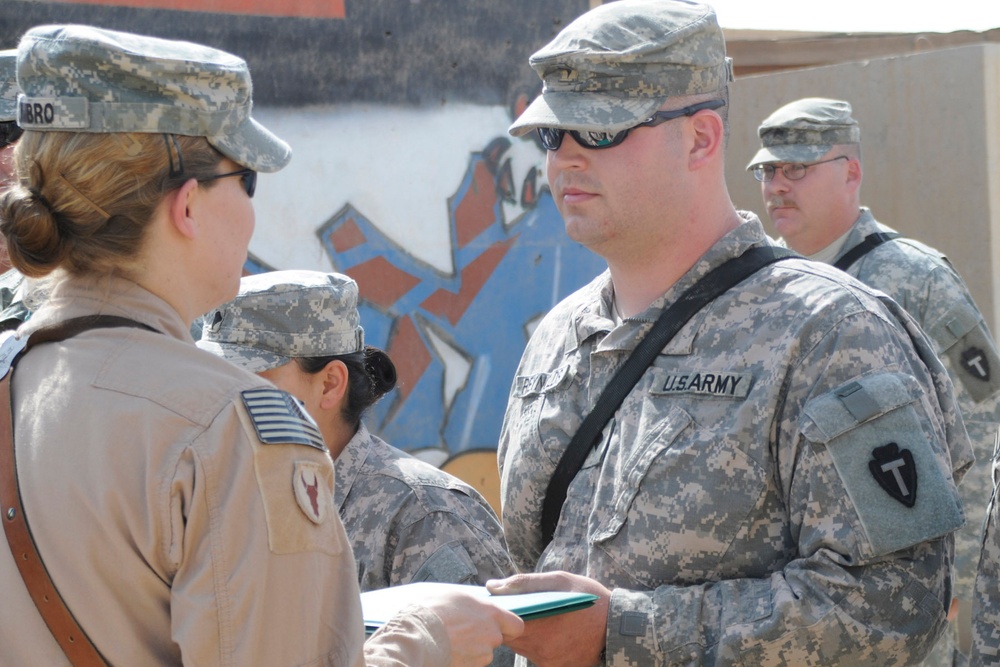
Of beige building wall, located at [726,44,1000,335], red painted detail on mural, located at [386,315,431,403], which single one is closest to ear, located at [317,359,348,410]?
red painted detail on mural, located at [386,315,431,403]

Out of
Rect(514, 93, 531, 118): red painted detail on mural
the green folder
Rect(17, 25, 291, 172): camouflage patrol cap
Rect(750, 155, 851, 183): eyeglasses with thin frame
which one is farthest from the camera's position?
Rect(514, 93, 531, 118): red painted detail on mural

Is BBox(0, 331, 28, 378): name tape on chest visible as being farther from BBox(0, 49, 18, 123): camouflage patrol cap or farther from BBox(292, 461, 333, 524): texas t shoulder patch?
BBox(0, 49, 18, 123): camouflage patrol cap

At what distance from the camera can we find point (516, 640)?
7.25 ft

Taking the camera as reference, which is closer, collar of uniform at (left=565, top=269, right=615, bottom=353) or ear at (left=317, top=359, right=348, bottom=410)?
collar of uniform at (left=565, top=269, right=615, bottom=353)

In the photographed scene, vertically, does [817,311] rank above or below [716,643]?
above

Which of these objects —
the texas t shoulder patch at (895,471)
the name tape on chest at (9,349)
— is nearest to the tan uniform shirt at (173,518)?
the name tape on chest at (9,349)

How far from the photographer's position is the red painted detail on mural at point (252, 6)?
5660mm

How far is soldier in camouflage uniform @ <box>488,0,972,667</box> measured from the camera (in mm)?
2047

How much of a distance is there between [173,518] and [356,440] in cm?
156

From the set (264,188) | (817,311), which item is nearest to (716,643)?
(817,311)

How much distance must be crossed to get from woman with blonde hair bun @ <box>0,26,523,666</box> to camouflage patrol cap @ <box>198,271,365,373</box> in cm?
129

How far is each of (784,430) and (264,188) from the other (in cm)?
439

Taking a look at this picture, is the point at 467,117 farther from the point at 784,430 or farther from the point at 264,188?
the point at 784,430

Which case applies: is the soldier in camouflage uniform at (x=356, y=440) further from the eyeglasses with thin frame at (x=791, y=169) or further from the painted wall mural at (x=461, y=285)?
the painted wall mural at (x=461, y=285)
